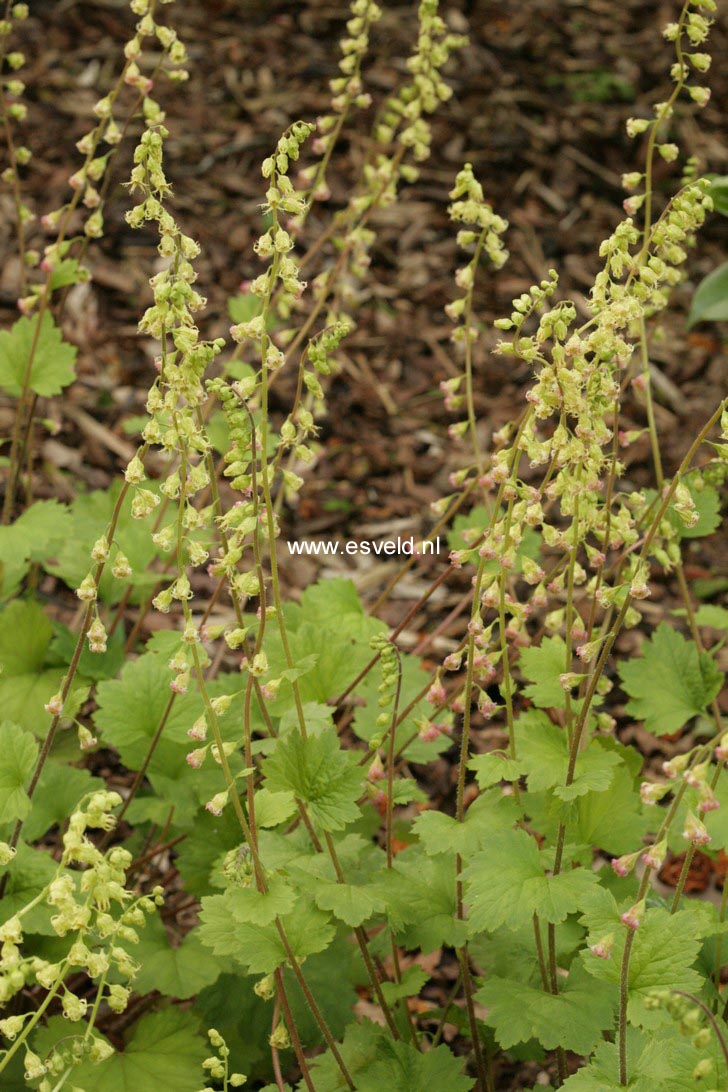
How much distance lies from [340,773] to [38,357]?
1.85 metres

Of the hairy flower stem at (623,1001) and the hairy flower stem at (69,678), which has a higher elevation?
the hairy flower stem at (69,678)

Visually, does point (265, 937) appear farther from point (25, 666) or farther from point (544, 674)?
point (25, 666)

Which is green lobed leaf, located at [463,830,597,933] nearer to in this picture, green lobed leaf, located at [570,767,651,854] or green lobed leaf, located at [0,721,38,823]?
green lobed leaf, located at [570,767,651,854]

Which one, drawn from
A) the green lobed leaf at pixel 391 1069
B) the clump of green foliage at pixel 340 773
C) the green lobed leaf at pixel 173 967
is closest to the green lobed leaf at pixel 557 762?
the clump of green foliage at pixel 340 773

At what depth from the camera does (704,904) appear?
2652 mm

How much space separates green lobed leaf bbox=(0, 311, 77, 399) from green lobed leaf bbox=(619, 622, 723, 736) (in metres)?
1.89

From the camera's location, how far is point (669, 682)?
11.0ft

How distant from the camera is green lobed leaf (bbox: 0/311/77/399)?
370 centimetres

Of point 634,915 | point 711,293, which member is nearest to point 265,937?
point 634,915

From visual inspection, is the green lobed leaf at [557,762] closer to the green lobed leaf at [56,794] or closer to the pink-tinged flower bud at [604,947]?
the pink-tinged flower bud at [604,947]

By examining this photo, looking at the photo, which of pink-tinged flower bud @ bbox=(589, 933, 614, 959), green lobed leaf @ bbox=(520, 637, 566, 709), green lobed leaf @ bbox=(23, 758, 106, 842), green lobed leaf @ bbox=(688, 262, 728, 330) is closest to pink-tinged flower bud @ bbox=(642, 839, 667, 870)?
pink-tinged flower bud @ bbox=(589, 933, 614, 959)

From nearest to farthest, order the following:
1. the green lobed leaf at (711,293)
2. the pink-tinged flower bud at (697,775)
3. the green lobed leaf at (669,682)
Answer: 1. the pink-tinged flower bud at (697,775)
2. the green lobed leaf at (669,682)
3. the green lobed leaf at (711,293)

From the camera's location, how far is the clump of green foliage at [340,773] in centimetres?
225

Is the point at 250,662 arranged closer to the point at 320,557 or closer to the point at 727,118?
the point at 320,557
